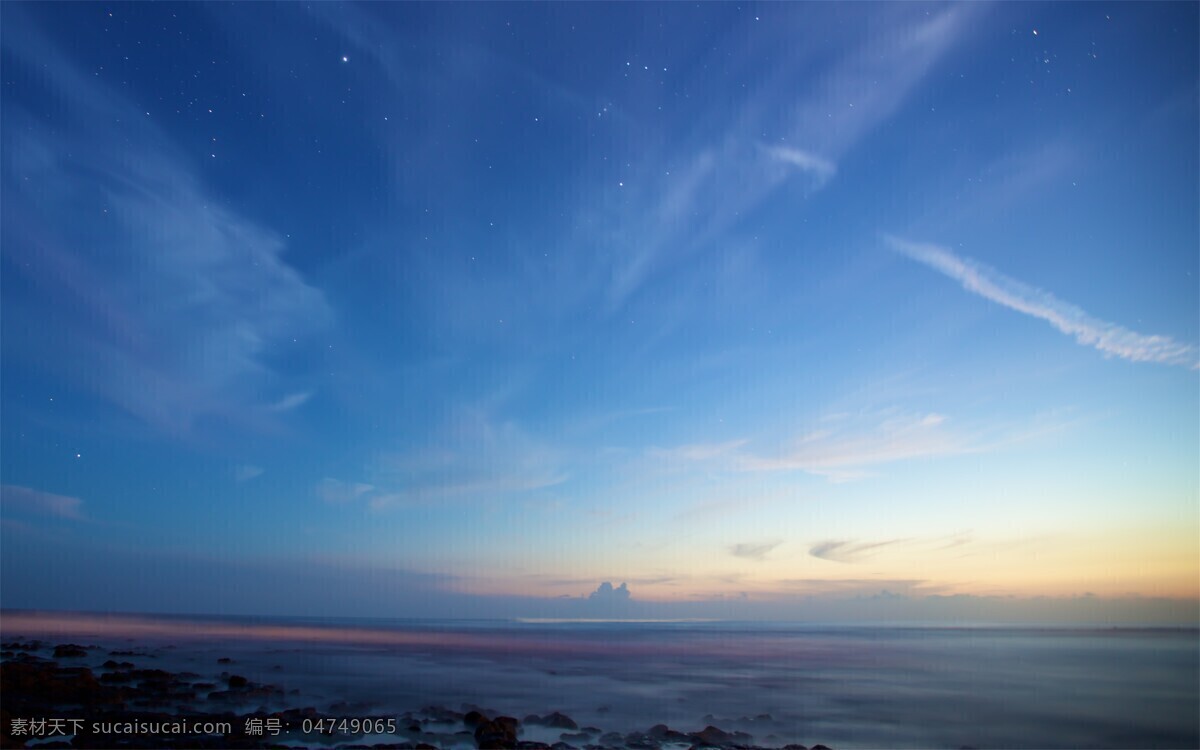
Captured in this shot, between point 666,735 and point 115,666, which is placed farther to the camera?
point 115,666

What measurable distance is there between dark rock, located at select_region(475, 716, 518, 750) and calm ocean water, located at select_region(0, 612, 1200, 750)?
4.53m

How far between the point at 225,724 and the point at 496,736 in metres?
5.82

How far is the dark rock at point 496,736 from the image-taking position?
1447 cm

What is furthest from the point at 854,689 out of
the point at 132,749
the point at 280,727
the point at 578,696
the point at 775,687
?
the point at 132,749

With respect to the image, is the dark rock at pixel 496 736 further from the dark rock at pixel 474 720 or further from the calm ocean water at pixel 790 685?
the calm ocean water at pixel 790 685

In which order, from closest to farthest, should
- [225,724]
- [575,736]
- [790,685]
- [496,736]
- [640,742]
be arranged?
[225,724]
[496,736]
[640,742]
[575,736]
[790,685]

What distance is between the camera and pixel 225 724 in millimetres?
→ 13711

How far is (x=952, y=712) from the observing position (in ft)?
75.8

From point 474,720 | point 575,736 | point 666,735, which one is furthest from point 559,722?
point 666,735

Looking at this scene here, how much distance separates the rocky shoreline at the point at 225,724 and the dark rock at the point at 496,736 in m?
0.03

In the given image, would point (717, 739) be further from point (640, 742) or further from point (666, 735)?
point (640, 742)

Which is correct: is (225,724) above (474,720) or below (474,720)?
above

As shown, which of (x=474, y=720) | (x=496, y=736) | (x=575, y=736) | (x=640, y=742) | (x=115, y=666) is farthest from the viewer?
(x=115, y=666)

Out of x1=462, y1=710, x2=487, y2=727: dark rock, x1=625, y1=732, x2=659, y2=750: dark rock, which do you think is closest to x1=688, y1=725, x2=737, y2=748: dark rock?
x1=625, y1=732, x2=659, y2=750: dark rock
